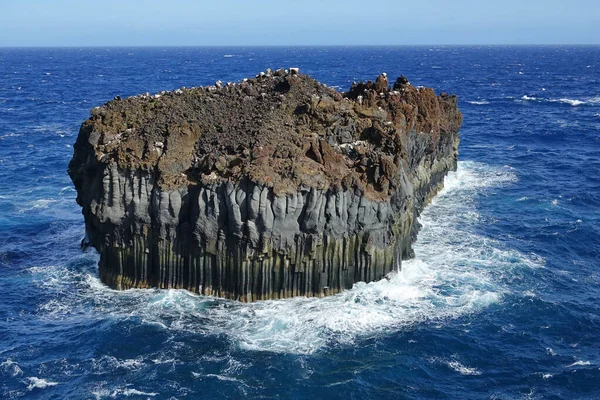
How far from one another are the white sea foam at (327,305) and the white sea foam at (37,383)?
3.34 metres

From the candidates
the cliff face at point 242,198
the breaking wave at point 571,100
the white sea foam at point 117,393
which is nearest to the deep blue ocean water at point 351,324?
the white sea foam at point 117,393

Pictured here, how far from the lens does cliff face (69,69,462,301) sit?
1903 inches

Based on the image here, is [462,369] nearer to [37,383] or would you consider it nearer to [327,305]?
[327,305]

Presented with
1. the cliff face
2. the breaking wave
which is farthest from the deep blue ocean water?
the breaking wave

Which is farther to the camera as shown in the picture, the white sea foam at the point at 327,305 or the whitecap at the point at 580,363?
the white sea foam at the point at 327,305

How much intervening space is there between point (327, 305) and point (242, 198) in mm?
10661

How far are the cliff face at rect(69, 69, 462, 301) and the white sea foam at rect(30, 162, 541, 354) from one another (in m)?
1.48

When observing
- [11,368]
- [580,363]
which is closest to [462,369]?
[580,363]

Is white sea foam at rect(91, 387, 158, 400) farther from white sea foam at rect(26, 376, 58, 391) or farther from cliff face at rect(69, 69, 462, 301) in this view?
cliff face at rect(69, 69, 462, 301)

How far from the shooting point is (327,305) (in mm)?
48562

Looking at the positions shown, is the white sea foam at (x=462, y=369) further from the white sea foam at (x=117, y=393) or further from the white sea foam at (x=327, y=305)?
the white sea foam at (x=117, y=393)

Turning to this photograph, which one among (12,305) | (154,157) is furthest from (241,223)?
(12,305)

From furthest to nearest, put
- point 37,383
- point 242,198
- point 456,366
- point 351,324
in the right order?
point 242,198 → point 351,324 → point 456,366 → point 37,383

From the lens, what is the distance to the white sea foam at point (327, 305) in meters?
44.7
